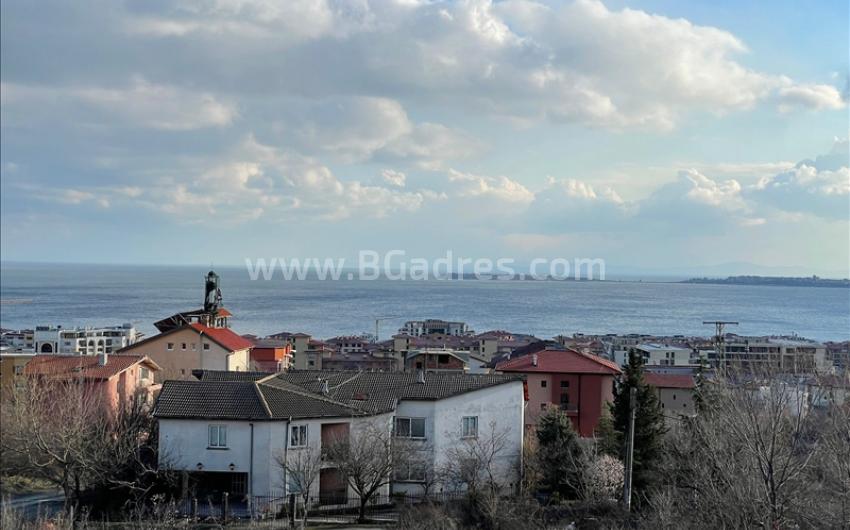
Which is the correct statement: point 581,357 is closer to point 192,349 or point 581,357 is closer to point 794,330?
point 192,349

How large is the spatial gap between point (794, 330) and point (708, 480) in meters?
125

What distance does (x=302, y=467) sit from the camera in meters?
21.5

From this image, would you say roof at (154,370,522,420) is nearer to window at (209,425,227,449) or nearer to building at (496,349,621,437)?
window at (209,425,227,449)

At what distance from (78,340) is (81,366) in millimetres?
51800

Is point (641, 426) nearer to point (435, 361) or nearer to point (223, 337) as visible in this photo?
point (435, 361)

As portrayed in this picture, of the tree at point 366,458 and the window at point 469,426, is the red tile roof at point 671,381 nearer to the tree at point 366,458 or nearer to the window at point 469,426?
the window at point 469,426

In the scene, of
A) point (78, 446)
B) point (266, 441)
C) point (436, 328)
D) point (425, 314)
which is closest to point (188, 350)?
point (78, 446)

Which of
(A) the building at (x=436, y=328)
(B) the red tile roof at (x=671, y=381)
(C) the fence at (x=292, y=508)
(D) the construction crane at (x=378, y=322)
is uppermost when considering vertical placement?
(C) the fence at (x=292, y=508)

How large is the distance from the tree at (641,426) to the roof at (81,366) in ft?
66.6

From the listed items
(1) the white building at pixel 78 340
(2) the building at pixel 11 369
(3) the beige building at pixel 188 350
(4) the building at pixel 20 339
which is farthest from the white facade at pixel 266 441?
(4) the building at pixel 20 339

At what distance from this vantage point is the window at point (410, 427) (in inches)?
950

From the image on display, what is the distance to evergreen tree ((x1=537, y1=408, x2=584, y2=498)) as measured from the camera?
75.7 feet

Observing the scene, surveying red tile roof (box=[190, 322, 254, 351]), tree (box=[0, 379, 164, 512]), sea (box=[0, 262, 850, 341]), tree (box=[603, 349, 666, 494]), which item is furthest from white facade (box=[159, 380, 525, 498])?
sea (box=[0, 262, 850, 341])

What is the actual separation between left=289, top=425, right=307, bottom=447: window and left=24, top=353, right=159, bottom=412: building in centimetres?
878
